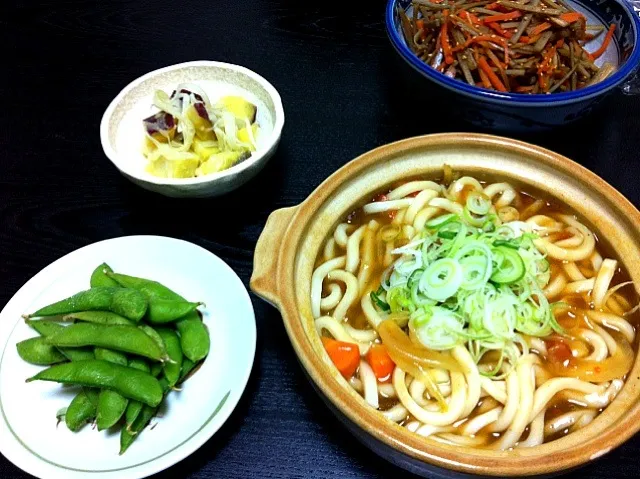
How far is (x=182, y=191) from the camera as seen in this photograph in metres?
1.63

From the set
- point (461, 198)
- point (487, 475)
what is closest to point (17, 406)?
point (487, 475)

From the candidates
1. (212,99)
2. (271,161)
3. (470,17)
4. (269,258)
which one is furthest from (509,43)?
(269,258)

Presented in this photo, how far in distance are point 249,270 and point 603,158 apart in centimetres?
127

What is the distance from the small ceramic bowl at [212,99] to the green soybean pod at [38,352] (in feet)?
1.69

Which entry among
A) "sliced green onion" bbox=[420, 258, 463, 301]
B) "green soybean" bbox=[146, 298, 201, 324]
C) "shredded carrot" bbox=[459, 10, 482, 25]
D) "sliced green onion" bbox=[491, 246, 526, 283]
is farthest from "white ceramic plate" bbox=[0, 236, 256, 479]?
"shredded carrot" bbox=[459, 10, 482, 25]

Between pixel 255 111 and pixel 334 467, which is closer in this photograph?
pixel 334 467

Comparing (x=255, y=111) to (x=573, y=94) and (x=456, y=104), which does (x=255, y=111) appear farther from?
(x=573, y=94)

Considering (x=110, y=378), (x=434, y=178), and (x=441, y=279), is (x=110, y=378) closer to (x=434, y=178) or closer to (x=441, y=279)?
(x=441, y=279)

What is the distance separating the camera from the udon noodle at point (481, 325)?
123 cm

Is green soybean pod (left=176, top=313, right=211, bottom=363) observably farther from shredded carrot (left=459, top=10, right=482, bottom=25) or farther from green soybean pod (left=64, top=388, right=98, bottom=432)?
shredded carrot (left=459, top=10, right=482, bottom=25)

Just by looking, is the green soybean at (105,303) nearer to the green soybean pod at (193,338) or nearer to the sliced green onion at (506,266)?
the green soybean pod at (193,338)

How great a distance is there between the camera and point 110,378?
1.27m

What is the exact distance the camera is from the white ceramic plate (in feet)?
4.07

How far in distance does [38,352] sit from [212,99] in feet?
3.33
